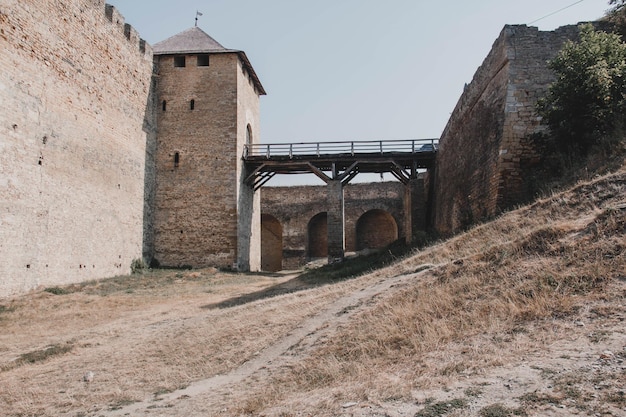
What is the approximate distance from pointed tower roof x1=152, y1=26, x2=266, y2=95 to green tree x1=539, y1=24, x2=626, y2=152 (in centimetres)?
1188

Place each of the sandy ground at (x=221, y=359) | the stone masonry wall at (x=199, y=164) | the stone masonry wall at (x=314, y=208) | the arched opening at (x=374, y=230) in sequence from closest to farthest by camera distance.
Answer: the sandy ground at (x=221, y=359) → the stone masonry wall at (x=199, y=164) → the stone masonry wall at (x=314, y=208) → the arched opening at (x=374, y=230)

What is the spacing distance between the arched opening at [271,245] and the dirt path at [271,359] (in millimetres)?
20600

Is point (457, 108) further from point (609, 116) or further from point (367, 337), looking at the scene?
point (367, 337)

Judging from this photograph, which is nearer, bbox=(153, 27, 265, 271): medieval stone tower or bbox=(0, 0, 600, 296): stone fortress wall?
bbox=(0, 0, 600, 296): stone fortress wall

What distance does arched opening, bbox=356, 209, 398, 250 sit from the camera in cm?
2666

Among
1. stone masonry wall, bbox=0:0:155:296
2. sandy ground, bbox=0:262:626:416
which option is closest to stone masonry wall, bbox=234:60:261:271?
stone masonry wall, bbox=0:0:155:296

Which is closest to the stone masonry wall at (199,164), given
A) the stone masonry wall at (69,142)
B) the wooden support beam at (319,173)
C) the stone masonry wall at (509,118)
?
the stone masonry wall at (69,142)

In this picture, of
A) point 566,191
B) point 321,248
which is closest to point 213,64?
point 321,248

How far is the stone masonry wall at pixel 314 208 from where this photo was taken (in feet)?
82.9

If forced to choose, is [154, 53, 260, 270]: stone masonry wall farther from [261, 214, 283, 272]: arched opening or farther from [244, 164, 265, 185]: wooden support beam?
[261, 214, 283, 272]: arched opening

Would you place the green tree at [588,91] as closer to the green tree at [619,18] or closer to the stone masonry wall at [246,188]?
the green tree at [619,18]

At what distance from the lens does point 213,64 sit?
714 inches

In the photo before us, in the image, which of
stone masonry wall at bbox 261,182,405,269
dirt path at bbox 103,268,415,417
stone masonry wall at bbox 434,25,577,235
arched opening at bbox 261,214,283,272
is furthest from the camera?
arched opening at bbox 261,214,283,272

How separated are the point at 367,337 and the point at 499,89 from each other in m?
8.08
